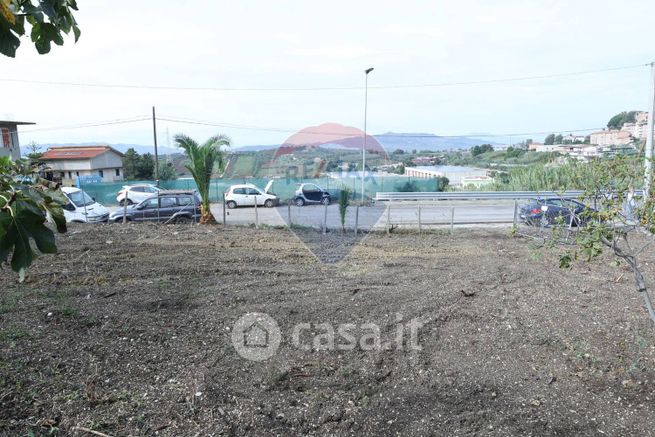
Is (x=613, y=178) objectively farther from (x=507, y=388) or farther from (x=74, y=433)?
(x=74, y=433)

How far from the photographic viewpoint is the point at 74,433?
3047 mm

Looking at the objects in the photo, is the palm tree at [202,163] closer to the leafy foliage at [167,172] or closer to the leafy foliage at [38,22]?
the leafy foliage at [38,22]

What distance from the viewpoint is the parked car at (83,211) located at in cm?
1510

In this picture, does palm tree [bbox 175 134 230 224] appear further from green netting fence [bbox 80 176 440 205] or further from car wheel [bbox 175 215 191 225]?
green netting fence [bbox 80 176 440 205]

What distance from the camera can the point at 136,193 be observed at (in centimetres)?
2377

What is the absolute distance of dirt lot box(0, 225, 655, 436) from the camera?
3.32m

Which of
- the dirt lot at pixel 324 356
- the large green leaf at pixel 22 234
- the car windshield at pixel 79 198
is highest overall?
the large green leaf at pixel 22 234

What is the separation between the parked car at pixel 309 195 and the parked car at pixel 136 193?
773 centimetres

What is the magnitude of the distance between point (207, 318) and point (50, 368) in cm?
173

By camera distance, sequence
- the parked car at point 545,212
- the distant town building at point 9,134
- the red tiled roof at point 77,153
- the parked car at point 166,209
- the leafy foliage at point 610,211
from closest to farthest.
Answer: the leafy foliage at point 610,211 < the parked car at point 545,212 < the parked car at point 166,209 < the distant town building at point 9,134 < the red tiled roof at point 77,153

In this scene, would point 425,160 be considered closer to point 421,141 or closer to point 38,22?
point 421,141

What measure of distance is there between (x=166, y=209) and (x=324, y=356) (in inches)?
489

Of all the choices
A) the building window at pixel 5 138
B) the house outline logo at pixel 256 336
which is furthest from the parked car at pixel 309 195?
the building window at pixel 5 138

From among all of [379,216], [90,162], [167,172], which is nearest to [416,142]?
[379,216]
